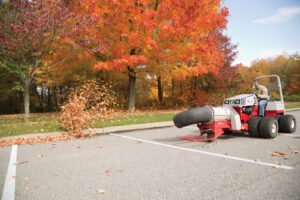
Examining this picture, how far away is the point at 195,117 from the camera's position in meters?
7.22

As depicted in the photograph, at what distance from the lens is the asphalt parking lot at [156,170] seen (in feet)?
12.5

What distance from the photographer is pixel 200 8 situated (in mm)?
14617

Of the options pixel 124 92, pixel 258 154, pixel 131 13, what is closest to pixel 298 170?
pixel 258 154

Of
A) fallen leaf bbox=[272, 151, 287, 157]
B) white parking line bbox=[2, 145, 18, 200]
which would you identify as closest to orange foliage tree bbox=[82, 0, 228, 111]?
white parking line bbox=[2, 145, 18, 200]

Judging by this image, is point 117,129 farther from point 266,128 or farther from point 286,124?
point 286,124

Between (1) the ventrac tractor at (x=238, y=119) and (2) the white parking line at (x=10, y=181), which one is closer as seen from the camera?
(2) the white parking line at (x=10, y=181)

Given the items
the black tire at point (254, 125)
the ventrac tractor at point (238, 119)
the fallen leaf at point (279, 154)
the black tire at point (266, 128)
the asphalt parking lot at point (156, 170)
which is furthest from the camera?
the black tire at point (254, 125)

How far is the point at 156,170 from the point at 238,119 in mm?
3960

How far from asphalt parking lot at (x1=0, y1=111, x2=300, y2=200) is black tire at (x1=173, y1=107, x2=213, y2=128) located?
0.66 m

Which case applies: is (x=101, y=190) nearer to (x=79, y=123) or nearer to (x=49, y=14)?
(x=79, y=123)

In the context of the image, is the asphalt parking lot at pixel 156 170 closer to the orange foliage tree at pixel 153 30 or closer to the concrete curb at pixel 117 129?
the concrete curb at pixel 117 129

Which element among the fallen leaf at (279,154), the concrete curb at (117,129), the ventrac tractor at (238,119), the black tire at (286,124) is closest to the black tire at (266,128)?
the ventrac tractor at (238,119)

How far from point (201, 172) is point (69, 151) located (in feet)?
12.4

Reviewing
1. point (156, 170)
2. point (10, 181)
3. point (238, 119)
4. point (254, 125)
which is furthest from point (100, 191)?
point (254, 125)
